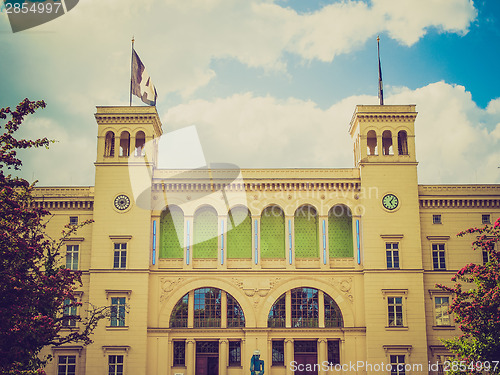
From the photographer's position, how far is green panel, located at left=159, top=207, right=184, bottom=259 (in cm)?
4653

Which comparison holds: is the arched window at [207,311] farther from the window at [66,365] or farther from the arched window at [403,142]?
the arched window at [403,142]

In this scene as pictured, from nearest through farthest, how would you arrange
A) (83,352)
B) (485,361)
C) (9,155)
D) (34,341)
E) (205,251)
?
1. (9,155)
2. (34,341)
3. (485,361)
4. (83,352)
5. (205,251)

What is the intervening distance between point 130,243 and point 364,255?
18.0m

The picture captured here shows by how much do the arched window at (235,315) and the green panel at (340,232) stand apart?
8.40 metres

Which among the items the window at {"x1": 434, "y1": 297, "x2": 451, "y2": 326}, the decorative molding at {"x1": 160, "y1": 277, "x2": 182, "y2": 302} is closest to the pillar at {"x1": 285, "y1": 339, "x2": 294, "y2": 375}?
the decorative molding at {"x1": 160, "y1": 277, "x2": 182, "y2": 302}

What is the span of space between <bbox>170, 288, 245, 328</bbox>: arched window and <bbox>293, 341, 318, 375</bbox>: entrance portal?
4636 mm

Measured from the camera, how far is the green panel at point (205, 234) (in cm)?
4669

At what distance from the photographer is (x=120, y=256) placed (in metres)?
45.1

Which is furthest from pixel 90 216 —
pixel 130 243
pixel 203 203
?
pixel 203 203

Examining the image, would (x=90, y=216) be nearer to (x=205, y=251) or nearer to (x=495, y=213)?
(x=205, y=251)

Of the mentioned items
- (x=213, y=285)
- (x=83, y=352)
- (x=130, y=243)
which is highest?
(x=130, y=243)

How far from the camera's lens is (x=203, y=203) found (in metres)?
46.7

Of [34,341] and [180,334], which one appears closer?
[34,341]

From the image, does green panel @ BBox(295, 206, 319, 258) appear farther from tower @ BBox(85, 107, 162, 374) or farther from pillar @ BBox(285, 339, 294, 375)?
tower @ BBox(85, 107, 162, 374)
